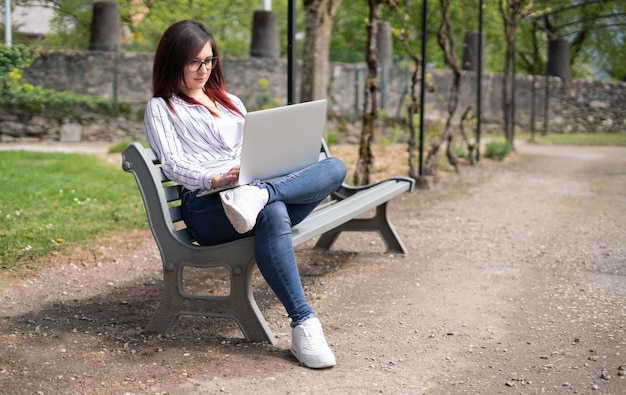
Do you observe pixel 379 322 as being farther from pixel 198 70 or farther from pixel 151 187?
pixel 198 70

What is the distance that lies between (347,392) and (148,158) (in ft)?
4.27

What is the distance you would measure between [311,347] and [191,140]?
1.13m

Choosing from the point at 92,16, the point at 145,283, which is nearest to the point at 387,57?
the point at 92,16

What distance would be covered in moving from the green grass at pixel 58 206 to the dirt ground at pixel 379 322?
0.23m

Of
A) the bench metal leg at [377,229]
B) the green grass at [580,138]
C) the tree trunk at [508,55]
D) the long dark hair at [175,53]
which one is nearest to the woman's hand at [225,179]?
the long dark hair at [175,53]

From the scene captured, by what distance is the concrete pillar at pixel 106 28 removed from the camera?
1562cm

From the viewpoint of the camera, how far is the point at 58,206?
7.12 meters

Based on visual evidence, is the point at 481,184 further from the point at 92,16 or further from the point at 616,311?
the point at 92,16

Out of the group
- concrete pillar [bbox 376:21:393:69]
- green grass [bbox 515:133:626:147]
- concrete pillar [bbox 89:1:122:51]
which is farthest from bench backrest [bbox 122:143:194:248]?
concrete pillar [bbox 376:21:393:69]

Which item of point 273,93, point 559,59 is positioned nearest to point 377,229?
point 273,93

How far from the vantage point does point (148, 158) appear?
3.77 metres

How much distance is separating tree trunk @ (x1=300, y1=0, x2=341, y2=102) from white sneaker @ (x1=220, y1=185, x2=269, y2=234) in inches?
273

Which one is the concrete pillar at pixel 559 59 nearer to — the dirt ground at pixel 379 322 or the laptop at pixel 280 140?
the dirt ground at pixel 379 322

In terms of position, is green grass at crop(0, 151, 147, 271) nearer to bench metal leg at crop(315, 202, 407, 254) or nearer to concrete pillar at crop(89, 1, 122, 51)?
Answer: bench metal leg at crop(315, 202, 407, 254)
